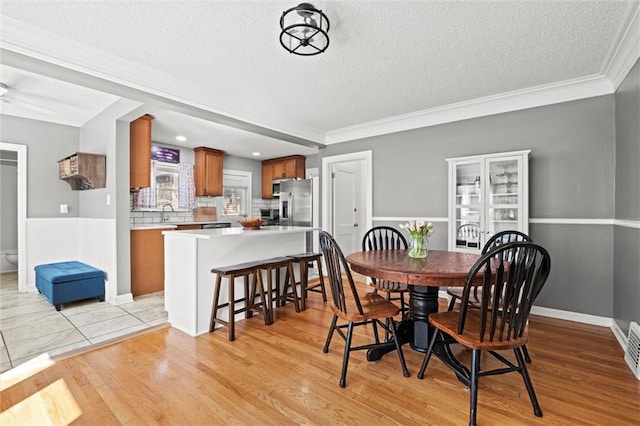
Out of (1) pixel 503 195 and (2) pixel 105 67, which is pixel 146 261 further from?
(1) pixel 503 195

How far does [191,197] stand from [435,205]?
4374mm

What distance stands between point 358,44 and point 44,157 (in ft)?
15.2

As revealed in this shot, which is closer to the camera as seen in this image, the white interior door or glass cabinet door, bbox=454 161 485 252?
glass cabinet door, bbox=454 161 485 252

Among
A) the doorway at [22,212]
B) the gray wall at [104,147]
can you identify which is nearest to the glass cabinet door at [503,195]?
the gray wall at [104,147]

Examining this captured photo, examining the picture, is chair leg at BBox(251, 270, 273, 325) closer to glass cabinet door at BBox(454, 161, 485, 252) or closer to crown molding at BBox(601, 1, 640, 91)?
glass cabinet door at BBox(454, 161, 485, 252)

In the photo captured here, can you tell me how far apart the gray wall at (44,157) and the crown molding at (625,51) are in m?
6.21

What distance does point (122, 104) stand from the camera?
344 centimetres

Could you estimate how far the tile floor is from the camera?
249cm

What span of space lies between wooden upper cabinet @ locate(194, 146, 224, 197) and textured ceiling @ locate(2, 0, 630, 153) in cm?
258

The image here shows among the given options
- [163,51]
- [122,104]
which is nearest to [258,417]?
[163,51]

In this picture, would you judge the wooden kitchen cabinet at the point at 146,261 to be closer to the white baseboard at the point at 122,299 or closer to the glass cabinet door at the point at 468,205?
the white baseboard at the point at 122,299

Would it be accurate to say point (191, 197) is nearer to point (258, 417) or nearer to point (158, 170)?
point (158, 170)

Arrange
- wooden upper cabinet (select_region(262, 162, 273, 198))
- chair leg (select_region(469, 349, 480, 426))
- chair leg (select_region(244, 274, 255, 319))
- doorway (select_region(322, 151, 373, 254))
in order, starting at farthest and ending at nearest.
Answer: wooden upper cabinet (select_region(262, 162, 273, 198)) → doorway (select_region(322, 151, 373, 254)) → chair leg (select_region(244, 274, 255, 319)) → chair leg (select_region(469, 349, 480, 426))

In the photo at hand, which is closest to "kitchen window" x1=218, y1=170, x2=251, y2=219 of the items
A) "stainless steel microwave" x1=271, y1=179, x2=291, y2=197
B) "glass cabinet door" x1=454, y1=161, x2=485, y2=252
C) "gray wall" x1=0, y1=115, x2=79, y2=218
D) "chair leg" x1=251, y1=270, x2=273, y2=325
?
"stainless steel microwave" x1=271, y1=179, x2=291, y2=197
